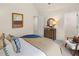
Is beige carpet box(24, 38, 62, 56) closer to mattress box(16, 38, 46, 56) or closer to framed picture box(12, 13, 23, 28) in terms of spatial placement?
mattress box(16, 38, 46, 56)

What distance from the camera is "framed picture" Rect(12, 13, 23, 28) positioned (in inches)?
57.1

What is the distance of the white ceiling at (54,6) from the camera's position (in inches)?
54.9

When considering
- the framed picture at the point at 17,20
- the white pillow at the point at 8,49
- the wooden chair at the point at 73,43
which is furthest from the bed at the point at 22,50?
the wooden chair at the point at 73,43

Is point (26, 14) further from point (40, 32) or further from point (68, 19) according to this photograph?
point (68, 19)

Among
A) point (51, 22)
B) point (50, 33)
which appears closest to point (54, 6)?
point (51, 22)

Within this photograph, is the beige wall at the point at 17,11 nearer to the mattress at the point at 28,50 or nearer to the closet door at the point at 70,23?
the mattress at the point at 28,50

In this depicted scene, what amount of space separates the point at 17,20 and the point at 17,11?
11 centimetres

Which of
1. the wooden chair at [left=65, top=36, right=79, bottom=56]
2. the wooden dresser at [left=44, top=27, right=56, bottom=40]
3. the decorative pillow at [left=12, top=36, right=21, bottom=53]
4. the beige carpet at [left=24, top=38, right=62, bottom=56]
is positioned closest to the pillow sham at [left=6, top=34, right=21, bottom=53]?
the decorative pillow at [left=12, top=36, right=21, bottom=53]

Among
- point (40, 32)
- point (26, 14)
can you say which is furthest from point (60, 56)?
point (26, 14)

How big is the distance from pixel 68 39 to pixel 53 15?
0.29m

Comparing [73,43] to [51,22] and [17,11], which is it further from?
[17,11]

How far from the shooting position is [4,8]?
139 cm

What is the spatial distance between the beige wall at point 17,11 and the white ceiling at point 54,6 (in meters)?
0.06

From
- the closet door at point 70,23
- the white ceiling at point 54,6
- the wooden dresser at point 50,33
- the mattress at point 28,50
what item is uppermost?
the white ceiling at point 54,6
